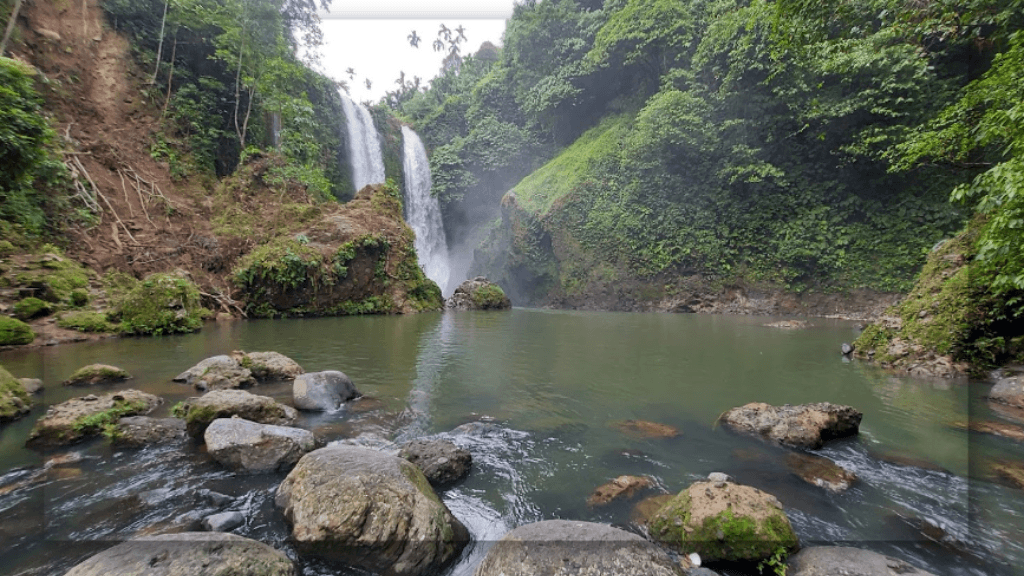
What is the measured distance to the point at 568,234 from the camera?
25.2m

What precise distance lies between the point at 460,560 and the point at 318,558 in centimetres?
89

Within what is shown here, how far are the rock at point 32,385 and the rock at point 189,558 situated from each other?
16.6ft

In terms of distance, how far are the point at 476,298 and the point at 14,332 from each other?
1649 cm

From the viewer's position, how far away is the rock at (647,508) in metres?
2.96

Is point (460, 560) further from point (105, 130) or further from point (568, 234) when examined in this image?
point (568, 234)

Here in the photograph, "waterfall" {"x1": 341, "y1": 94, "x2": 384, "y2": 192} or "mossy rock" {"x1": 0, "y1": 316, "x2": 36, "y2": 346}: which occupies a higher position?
"waterfall" {"x1": 341, "y1": 94, "x2": 384, "y2": 192}

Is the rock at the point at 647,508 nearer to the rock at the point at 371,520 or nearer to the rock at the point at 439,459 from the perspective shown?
the rock at the point at 371,520

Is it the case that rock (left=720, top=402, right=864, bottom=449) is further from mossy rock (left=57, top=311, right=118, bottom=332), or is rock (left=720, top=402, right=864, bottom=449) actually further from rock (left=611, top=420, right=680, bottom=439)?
mossy rock (left=57, top=311, right=118, bottom=332)

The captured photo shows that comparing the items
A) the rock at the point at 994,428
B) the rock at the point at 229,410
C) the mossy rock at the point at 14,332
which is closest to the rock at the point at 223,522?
the rock at the point at 229,410

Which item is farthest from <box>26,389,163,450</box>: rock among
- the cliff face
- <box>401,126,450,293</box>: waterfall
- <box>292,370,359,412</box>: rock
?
<box>401,126,450,293</box>: waterfall

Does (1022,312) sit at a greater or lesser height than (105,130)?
lesser

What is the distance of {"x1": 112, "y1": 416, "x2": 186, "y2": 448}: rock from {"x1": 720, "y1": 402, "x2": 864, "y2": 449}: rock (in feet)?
20.4

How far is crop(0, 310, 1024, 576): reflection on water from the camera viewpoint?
275cm

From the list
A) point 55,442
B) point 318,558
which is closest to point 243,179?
point 55,442
